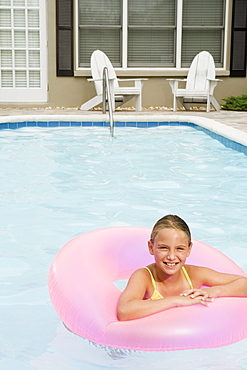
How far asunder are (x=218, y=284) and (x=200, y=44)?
30.4 ft

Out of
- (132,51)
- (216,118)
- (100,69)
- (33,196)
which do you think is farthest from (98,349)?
(132,51)

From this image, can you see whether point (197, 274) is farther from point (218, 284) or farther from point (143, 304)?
point (143, 304)

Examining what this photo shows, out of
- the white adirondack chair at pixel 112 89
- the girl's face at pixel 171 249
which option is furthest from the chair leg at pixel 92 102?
the girl's face at pixel 171 249

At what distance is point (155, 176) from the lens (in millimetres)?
5383

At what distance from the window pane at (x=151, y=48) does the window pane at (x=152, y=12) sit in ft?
0.54

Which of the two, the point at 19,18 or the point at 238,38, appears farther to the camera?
the point at 238,38

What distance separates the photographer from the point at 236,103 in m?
10.1

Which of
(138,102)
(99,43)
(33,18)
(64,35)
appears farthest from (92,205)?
(33,18)

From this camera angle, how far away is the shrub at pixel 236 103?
10117 mm

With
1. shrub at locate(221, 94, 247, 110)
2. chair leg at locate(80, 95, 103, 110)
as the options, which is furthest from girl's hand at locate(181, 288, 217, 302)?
shrub at locate(221, 94, 247, 110)

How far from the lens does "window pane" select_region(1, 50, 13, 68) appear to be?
10.6 metres

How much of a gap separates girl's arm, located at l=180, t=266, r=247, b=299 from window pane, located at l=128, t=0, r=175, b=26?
30.1ft

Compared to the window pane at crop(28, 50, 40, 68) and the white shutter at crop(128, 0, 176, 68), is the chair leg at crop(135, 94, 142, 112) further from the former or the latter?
the window pane at crop(28, 50, 40, 68)

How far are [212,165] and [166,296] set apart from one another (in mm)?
3867
